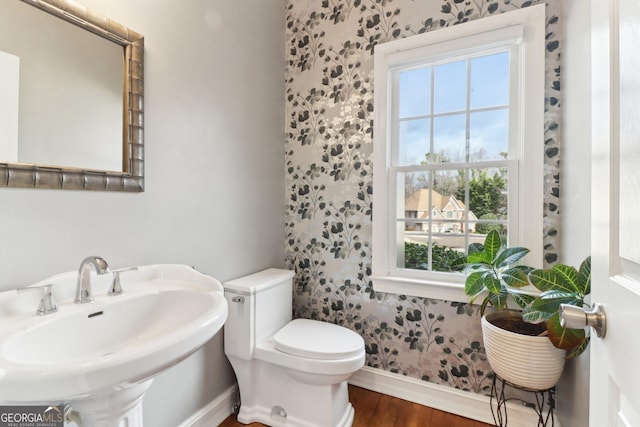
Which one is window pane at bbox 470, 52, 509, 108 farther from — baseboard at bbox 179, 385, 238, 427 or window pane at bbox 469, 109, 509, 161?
baseboard at bbox 179, 385, 238, 427

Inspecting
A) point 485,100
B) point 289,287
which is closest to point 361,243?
point 289,287

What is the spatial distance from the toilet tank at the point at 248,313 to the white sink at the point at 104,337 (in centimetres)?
39

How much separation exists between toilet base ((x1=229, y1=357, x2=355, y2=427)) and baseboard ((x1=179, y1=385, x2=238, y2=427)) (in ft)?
0.29

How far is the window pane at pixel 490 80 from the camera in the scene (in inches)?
64.9

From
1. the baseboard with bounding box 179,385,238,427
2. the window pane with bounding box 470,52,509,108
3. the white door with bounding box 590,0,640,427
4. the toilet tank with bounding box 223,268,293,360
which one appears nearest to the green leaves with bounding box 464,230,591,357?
the white door with bounding box 590,0,640,427

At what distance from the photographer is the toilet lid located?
1426 mm

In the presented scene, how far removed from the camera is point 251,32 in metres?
1.83

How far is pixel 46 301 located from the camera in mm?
885

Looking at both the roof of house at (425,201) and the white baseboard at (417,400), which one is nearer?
the white baseboard at (417,400)

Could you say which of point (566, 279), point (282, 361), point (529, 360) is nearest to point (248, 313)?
point (282, 361)

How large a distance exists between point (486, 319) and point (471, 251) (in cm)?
34

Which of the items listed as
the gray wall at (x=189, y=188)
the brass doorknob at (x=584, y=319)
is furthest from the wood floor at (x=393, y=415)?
the brass doorknob at (x=584, y=319)

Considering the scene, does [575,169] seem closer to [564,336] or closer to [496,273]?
[496,273]

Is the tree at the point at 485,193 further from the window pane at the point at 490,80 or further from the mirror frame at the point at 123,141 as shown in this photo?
the mirror frame at the point at 123,141
